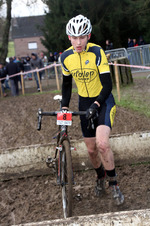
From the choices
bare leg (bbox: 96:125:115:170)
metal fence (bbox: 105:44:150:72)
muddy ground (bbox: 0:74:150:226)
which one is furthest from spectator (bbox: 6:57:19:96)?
bare leg (bbox: 96:125:115:170)

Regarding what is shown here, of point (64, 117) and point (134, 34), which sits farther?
point (134, 34)

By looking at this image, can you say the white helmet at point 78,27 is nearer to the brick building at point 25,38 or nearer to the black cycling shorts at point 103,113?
the black cycling shorts at point 103,113

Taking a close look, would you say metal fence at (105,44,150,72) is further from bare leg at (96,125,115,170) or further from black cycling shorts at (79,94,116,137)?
bare leg at (96,125,115,170)

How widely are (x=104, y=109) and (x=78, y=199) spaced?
1420 millimetres

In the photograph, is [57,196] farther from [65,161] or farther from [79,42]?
[79,42]

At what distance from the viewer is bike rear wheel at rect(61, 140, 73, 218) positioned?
11.6 ft

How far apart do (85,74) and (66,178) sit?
1387 mm

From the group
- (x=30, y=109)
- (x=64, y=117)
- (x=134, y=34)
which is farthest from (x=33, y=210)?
(x=134, y=34)

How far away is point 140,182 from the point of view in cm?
451

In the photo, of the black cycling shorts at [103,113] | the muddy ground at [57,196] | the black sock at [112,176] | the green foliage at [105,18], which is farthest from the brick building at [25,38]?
the black sock at [112,176]

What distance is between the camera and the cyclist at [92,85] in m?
3.67

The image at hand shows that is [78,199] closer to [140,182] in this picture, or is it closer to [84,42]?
[140,182]

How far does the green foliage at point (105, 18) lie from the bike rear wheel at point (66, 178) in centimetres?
1890

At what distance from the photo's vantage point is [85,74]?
3.90 meters
